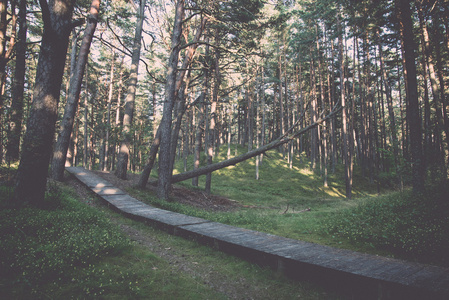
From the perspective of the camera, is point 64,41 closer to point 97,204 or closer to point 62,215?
point 62,215

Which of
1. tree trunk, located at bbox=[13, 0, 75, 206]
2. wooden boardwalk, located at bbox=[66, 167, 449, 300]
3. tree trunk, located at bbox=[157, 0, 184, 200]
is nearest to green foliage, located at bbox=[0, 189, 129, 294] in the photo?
tree trunk, located at bbox=[13, 0, 75, 206]

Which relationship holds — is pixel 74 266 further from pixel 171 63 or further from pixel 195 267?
pixel 171 63

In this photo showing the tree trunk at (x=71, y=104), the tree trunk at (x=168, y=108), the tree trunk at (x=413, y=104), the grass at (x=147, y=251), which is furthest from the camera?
the tree trunk at (x=168, y=108)

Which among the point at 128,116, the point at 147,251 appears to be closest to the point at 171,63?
the point at 128,116

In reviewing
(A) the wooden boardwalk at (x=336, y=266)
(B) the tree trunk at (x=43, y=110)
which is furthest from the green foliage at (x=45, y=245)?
(A) the wooden boardwalk at (x=336, y=266)

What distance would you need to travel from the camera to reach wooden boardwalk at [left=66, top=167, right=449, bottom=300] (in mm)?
2682

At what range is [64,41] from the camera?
568 cm

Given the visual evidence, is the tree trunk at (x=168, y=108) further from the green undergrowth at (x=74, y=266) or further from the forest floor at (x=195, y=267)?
the green undergrowth at (x=74, y=266)

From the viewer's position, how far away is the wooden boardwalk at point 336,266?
2682 mm

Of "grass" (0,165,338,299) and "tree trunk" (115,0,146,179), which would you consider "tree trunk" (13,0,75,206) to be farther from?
"tree trunk" (115,0,146,179)

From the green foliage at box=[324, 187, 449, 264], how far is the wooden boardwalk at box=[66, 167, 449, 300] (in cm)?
158

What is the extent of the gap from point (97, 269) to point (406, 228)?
6585mm

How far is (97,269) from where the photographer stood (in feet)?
11.0

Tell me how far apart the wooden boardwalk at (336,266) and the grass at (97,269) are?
0.19m
